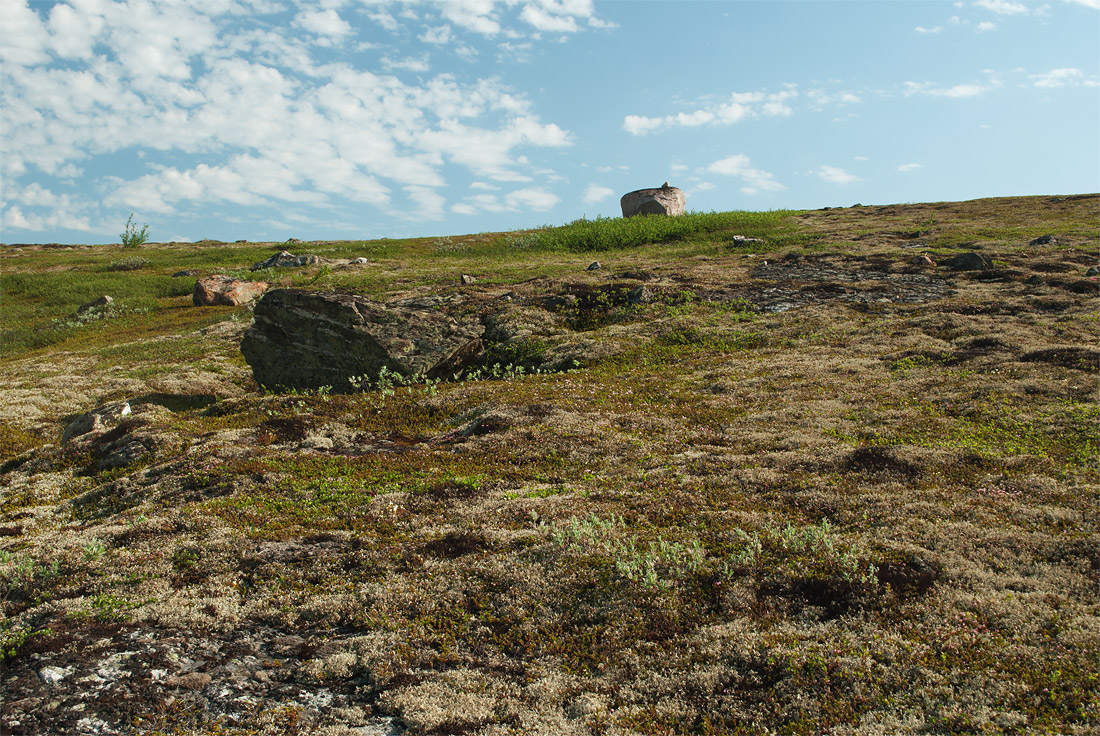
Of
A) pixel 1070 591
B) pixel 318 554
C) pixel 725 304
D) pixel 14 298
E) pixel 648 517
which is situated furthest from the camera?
pixel 14 298

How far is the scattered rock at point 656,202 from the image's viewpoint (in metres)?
63.9

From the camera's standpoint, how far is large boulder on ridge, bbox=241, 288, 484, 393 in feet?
73.6

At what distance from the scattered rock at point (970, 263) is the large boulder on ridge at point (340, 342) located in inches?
1078

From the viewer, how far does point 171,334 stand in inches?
1387

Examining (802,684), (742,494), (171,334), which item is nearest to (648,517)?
(742,494)

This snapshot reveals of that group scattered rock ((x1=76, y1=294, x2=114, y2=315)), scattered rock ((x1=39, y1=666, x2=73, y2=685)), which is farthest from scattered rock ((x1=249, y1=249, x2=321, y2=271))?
scattered rock ((x1=39, y1=666, x2=73, y2=685))

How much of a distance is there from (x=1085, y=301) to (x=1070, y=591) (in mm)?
23614

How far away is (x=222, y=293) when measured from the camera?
4331 centimetres

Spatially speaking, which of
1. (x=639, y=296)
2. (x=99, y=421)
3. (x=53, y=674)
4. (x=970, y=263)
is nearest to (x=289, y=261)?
(x=639, y=296)

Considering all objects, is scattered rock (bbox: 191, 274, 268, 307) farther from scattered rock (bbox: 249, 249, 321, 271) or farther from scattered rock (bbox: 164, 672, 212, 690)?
scattered rock (bbox: 164, 672, 212, 690)

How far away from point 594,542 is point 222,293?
42.1m

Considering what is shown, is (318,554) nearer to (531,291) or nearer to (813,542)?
(813,542)

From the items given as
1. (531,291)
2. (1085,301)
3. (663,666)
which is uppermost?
(531,291)

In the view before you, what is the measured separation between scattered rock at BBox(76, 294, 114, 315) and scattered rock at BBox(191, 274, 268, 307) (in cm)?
553
